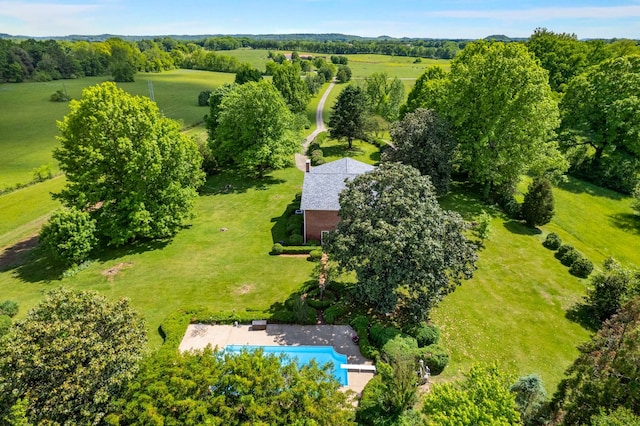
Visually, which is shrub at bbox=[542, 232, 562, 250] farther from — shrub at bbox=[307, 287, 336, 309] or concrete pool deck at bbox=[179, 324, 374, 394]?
concrete pool deck at bbox=[179, 324, 374, 394]

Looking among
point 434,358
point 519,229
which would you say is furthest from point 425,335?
point 519,229

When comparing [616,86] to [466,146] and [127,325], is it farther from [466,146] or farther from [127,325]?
[127,325]

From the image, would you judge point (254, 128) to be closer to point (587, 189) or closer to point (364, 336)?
point (364, 336)

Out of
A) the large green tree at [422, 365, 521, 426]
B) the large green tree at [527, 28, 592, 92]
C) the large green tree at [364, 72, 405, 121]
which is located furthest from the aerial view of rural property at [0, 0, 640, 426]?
the large green tree at [527, 28, 592, 92]

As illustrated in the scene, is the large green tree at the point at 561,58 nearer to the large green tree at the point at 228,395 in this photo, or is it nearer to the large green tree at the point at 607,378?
the large green tree at the point at 607,378

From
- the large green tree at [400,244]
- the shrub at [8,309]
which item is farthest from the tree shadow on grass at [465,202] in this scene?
the shrub at [8,309]
